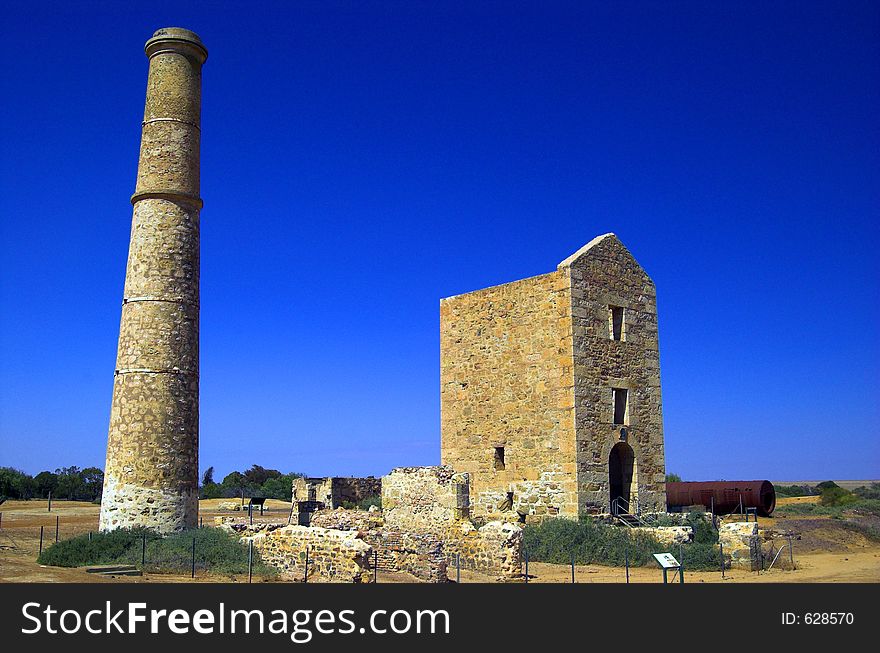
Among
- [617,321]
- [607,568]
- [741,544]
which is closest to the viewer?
[741,544]

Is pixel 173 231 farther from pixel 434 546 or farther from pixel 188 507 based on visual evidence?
pixel 434 546

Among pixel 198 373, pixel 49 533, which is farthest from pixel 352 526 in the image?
pixel 49 533

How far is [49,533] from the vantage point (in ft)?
69.4

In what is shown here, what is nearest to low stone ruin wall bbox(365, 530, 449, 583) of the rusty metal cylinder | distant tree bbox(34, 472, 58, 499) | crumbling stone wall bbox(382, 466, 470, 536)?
crumbling stone wall bbox(382, 466, 470, 536)

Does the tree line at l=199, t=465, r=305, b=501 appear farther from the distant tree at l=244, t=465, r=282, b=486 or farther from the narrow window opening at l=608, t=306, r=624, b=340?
the narrow window opening at l=608, t=306, r=624, b=340

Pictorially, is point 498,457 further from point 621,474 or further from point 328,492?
point 328,492

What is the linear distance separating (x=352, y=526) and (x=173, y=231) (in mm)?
7508

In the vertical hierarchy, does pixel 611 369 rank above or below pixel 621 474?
above

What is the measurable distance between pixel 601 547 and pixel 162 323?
1033cm

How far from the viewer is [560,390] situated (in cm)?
1928

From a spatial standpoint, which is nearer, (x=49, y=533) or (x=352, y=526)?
(x=352, y=526)

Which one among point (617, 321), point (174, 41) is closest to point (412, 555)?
point (617, 321)
